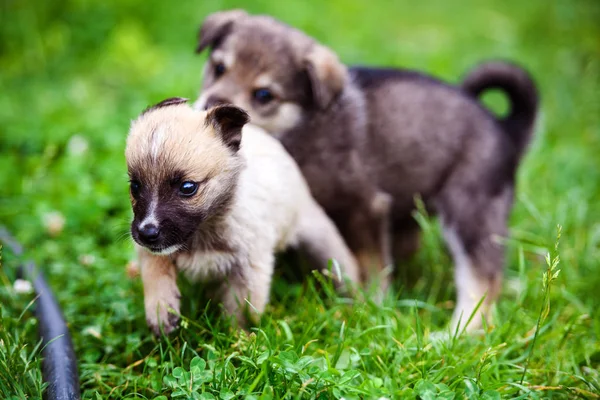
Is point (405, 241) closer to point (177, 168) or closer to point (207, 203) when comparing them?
point (207, 203)

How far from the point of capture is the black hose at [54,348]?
97.0 inches

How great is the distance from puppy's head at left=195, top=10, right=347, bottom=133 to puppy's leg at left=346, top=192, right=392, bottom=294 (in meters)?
0.69

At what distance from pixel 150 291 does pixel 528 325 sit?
6.23 feet

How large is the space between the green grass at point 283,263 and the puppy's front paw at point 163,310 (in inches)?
4.1

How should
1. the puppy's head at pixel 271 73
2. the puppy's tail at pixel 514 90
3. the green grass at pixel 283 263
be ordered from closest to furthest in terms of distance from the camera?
the green grass at pixel 283 263 < the puppy's head at pixel 271 73 < the puppy's tail at pixel 514 90

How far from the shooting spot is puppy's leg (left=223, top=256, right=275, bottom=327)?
2854 millimetres

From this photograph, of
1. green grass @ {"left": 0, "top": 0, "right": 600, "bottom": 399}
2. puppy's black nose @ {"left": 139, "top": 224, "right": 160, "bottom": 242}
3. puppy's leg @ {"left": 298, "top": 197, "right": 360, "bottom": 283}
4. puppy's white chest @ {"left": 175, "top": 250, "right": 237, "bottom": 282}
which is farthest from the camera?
puppy's leg @ {"left": 298, "top": 197, "right": 360, "bottom": 283}

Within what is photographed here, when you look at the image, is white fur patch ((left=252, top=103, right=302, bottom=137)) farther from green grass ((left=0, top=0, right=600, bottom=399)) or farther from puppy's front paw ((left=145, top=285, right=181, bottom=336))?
puppy's front paw ((left=145, top=285, right=181, bottom=336))

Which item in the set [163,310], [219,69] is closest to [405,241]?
[219,69]

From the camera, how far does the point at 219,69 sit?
389cm

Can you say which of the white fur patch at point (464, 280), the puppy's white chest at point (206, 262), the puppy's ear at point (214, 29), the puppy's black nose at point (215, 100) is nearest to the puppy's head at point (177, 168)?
the puppy's white chest at point (206, 262)

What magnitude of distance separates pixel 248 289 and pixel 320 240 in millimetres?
734

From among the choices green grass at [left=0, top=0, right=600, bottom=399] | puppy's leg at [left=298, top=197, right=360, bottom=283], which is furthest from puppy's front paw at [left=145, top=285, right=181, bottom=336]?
puppy's leg at [left=298, top=197, right=360, bottom=283]

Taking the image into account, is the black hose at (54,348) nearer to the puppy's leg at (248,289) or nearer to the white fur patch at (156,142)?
the puppy's leg at (248,289)
